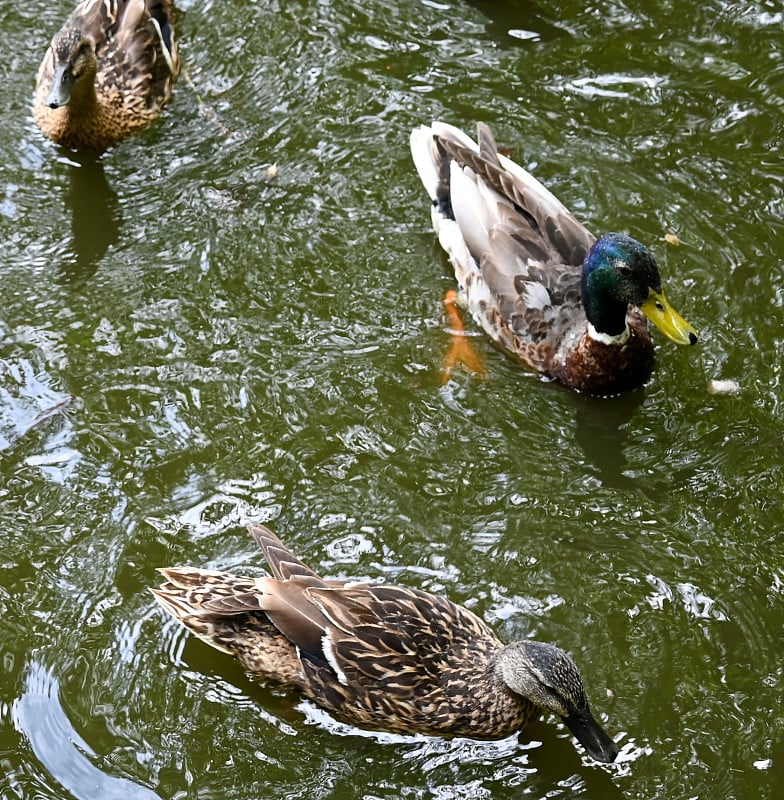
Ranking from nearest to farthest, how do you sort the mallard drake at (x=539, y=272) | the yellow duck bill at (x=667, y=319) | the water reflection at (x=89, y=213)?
the yellow duck bill at (x=667, y=319)
the mallard drake at (x=539, y=272)
the water reflection at (x=89, y=213)

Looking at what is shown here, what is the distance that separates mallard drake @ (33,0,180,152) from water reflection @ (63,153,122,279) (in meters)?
0.20

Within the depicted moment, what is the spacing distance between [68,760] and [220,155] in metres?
4.05

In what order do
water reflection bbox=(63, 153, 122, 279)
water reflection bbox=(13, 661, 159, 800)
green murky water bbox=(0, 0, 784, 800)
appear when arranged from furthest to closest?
1. water reflection bbox=(63, 153, 122, 279)
2. green murky water bbox=(0, 0, 784, 800)
3. water reflection bbox=(13, 661, 159, 800)

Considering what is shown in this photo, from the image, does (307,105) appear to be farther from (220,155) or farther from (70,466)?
(70,466)

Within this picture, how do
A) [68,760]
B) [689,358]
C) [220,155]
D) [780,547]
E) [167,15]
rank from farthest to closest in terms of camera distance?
[167,15] → [220,155] → [689,358] → [780,547] → [68,760]

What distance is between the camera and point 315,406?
256 inches

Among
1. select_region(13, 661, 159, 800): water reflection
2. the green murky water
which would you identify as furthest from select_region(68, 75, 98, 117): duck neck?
select_region(13, 661, 159, 800): water reflection

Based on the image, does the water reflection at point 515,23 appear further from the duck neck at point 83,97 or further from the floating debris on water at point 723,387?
the floating debris on water at point 723,387

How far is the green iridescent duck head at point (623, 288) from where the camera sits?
21.1 ft

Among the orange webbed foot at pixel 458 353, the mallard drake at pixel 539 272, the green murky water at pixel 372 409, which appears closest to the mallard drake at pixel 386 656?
the green murky water at pixel 372 409

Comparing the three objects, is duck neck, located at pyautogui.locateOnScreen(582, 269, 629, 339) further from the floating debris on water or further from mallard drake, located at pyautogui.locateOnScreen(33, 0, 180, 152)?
mallard drake, located at pyautogui.locateOnScreen(33, 0, 180, 152)

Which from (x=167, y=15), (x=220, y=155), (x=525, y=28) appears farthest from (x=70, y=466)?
(x=525, y=28)

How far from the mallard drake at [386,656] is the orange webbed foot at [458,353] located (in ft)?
5.83

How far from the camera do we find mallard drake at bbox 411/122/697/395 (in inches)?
258
